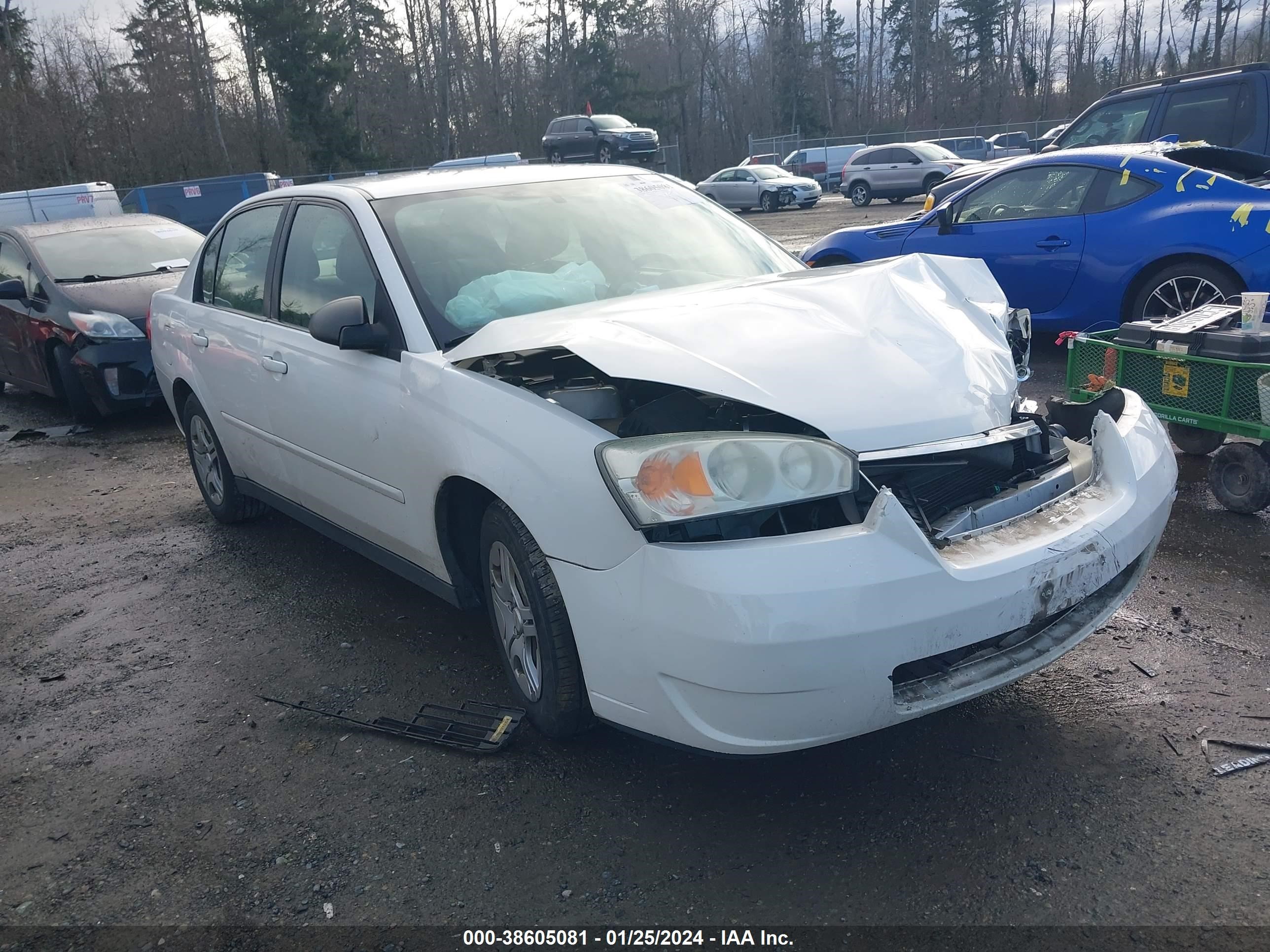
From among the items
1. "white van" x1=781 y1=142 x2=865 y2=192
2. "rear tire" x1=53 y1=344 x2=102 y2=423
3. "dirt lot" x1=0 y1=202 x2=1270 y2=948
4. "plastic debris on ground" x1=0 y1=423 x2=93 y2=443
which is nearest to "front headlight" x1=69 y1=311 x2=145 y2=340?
"rear tire" x1=53 y1=344 x2=102 y2=423

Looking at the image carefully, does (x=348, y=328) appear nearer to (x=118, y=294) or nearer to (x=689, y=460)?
(x=689, y=460)

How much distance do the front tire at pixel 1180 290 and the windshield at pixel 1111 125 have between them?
164 inches

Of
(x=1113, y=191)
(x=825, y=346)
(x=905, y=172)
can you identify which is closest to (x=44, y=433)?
(x=825, y=346)

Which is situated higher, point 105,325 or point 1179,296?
point 105,325

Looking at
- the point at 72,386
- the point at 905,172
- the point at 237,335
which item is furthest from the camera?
the point at 905,172

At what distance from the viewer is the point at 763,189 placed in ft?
104

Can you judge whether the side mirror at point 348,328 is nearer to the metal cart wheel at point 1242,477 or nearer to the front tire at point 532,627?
the front tire at point 532,627

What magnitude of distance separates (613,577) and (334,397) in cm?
172

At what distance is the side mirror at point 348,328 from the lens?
3402 millimetres

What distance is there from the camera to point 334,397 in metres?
3.76

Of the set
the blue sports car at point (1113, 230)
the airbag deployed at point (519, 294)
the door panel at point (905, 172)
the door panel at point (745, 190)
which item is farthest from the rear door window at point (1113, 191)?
the door panel at point (745, 190)

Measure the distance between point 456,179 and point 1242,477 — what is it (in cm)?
370

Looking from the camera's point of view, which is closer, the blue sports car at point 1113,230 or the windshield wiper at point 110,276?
the blue sports car at point 1113,230

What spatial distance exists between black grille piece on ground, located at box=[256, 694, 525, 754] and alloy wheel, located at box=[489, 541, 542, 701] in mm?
157
